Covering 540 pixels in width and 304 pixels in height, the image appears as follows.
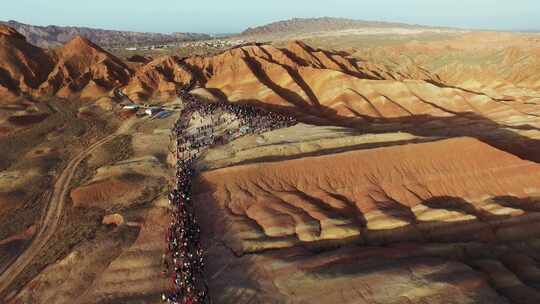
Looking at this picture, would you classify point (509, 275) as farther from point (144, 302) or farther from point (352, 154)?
point (144, 302)

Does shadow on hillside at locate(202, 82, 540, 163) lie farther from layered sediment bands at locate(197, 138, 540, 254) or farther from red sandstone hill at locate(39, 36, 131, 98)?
red sandstone hill at locate(39, 36, 131, 98)

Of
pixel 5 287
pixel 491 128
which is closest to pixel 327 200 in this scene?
pixel 5 287

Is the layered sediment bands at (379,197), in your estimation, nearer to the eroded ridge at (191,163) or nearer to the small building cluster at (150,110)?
the eroded ridge at (191,163)

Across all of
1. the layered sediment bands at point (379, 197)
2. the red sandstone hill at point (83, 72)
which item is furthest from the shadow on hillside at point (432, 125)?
the red sandstone hill at point (83, 72)

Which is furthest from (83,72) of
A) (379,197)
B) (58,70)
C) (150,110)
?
(379,197)

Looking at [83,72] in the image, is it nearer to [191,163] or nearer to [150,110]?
[150,110]
